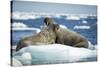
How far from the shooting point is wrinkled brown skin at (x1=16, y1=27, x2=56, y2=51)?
7.90 feet

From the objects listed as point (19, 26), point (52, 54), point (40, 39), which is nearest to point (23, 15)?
point (19, 26)

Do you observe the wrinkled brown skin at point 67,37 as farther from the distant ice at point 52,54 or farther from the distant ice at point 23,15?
the distant ice at point 23,15

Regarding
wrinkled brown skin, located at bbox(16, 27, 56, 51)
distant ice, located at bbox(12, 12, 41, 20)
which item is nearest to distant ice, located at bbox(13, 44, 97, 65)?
wrinkled brown skin, located at bbox(16, 27, 56, 51)

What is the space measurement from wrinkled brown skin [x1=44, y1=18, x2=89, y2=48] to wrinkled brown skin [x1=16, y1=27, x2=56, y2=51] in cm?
6

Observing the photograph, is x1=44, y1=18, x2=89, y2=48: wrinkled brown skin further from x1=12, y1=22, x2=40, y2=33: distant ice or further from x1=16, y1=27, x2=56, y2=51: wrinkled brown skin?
x1=12, y1=22, x2=40, y2=33: distant ice

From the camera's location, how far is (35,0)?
2473 mm

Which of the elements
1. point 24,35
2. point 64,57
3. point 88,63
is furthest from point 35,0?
point 88,63

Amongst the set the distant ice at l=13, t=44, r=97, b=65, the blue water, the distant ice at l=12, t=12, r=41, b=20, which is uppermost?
the distant ice at l=12, t=12, r=41, b=20

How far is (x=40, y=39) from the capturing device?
98.1 inches

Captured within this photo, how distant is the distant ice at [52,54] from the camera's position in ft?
7.89

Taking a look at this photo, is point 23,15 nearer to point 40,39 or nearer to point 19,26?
point 19,26

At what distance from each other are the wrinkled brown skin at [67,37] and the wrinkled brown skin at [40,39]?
0.06 m

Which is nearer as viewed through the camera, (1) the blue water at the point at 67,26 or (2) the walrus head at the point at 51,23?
(1) the blue water at the point at 67,26

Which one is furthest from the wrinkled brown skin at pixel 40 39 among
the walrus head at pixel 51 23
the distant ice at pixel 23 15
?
the distant ice at pixel 23 15
